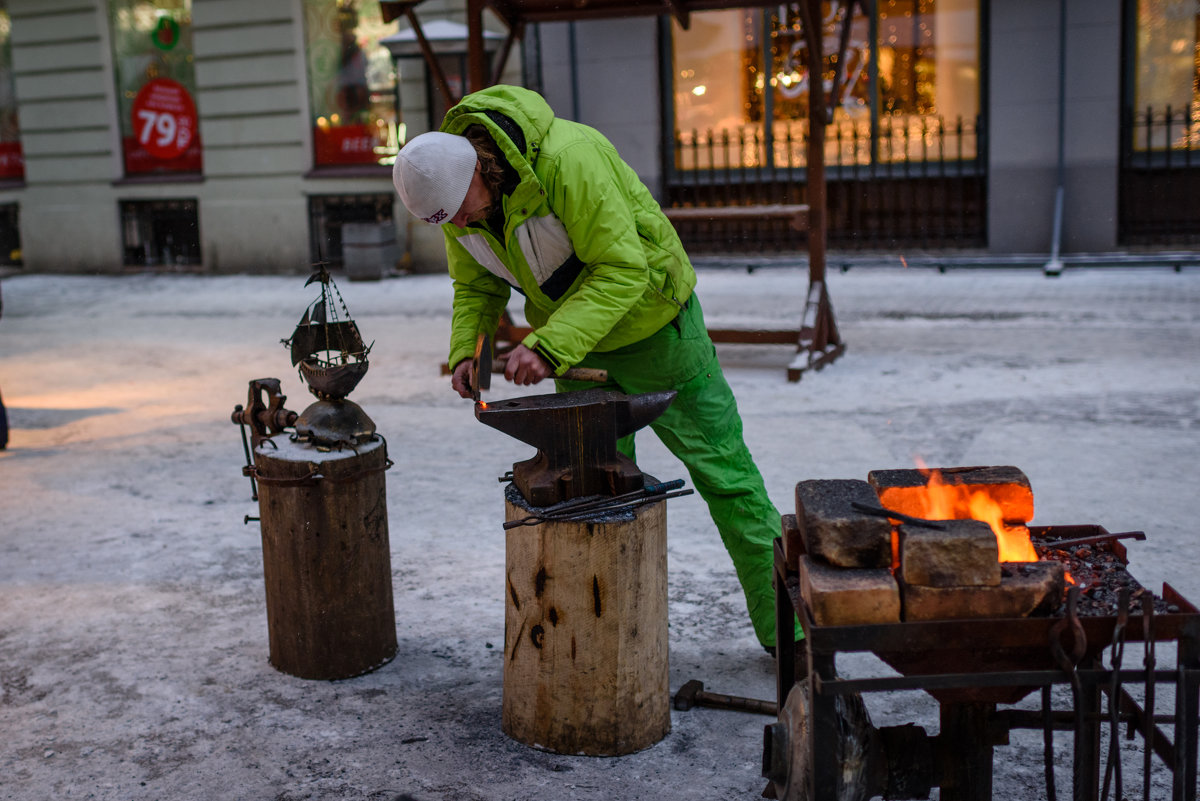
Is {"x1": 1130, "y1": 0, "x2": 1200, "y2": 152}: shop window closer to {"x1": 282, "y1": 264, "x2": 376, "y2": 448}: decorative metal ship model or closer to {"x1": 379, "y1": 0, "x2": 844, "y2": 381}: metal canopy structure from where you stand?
{"x1": 379, "y1": 0, "x2": 844, "y2": 381}: metal canopy structure

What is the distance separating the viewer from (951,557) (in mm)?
2305

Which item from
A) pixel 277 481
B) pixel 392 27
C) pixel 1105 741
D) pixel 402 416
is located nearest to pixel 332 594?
pixel 277 481

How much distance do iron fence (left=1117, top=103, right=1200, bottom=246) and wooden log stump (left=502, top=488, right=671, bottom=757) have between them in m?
13.1

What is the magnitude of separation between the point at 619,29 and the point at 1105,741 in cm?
1384

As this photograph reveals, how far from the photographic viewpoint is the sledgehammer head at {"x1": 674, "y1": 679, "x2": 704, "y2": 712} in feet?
11.5

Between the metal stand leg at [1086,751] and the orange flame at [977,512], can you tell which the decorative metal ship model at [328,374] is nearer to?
Answer: the orange flame at [977,512]

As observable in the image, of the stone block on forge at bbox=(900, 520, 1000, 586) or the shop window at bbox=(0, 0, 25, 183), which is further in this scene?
the shop window at bbox=(0, 0, 25, 183)

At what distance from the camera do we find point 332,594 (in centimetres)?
373

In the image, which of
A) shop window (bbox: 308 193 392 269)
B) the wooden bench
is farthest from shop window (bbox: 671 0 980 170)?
the wooden bench

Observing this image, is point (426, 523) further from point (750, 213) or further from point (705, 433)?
point (750, 213)

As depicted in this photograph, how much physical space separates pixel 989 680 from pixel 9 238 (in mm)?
20559

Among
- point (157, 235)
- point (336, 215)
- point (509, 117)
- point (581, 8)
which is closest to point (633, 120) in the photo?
point (336, 215)

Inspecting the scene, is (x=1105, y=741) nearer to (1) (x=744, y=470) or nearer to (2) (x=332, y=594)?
(1) (x=744, y=470)

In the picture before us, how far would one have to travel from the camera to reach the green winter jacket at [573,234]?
314cm
